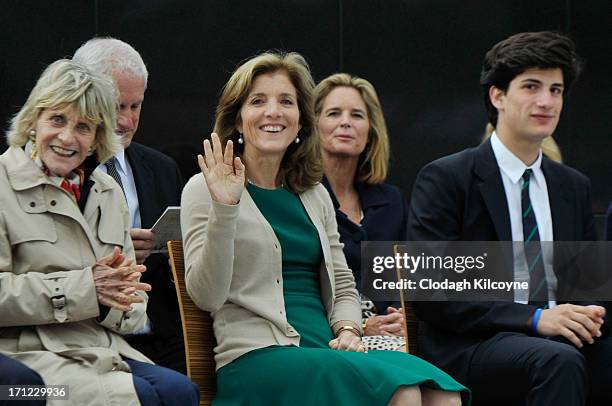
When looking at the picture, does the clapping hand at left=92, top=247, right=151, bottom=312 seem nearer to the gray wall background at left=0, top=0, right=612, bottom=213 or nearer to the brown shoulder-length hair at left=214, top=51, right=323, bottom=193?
the brown shoulder-length hair at left=214, top=51, right=323, bottom=193

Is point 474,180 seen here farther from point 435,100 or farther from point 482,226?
point 435,100

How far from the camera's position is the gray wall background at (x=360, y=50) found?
8000 mm

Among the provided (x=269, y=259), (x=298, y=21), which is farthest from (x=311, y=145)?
(x=298, y=21)

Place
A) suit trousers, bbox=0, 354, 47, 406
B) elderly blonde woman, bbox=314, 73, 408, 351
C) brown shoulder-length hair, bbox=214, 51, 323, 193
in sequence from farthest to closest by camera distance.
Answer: elderly blonde woman, bbox=314, 73, 408, 351 < brown shoulder-length hair, bbox=214, 51, 323, 193 < suit trousers, bbox=0, 354, 47, 406

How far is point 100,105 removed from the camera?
4855mm

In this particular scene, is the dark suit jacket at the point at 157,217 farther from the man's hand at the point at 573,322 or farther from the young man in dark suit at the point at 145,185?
the man's hand at the point at 573,322

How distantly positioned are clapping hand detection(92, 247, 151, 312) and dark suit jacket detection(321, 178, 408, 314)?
6.25 feet

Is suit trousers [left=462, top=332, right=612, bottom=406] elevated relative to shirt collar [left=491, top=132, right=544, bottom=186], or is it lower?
Result: lower

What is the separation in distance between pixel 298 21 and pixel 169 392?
4.07 meters

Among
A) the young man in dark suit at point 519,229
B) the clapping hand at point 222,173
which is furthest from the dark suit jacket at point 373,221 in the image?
the clapping hand at point 222,173

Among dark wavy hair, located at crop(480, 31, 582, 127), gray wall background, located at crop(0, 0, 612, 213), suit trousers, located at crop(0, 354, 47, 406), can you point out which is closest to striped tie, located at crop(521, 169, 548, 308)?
dark wavy hair, located at crop(480, 31, 582, 127)

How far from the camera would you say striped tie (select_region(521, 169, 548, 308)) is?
5.54 meters

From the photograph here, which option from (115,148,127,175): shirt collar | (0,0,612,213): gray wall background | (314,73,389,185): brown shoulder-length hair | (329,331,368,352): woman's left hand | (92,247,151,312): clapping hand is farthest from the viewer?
(0,0,612,213): gray wall background

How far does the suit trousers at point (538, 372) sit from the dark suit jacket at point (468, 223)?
8 centimetres
